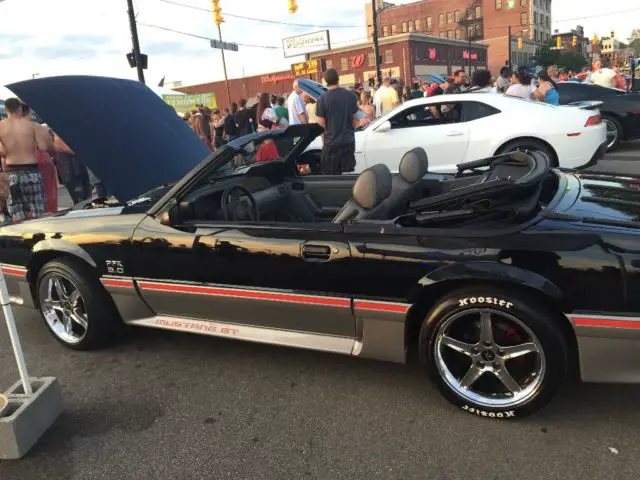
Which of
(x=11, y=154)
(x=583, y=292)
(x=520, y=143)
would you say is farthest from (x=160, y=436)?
(x=520, y=143)

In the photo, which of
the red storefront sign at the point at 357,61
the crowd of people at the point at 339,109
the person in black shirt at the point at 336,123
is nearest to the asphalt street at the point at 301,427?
the crowd of people at the point at 339,109

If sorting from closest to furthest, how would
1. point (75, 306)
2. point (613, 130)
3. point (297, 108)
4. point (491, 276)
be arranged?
1. point (491, 276)
2. point (75, 306)
3. point (613, 130)
4. point (297, 108)

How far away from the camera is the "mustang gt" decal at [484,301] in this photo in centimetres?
236

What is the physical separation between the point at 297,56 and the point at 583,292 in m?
62.8

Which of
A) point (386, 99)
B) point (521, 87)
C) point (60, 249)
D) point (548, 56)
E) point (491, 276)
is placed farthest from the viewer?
point (548, 56)

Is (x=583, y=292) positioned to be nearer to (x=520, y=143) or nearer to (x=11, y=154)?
(x=520, y=143)

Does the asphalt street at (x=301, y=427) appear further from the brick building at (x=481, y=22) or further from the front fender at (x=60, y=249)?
the brick building at (x=481, y=22)

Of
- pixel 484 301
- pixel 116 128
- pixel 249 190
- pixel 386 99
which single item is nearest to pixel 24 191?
pixel 116 128

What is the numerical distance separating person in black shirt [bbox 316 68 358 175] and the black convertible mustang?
2.65 meters

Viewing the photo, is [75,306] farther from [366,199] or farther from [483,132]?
[483,132]

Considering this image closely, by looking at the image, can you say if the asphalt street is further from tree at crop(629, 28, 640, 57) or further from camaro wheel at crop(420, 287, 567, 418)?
tree at crop(629, 28, 640, 57)

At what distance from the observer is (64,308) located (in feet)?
11.8

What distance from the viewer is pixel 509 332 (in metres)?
2.49

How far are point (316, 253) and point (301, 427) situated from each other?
2.83ft
